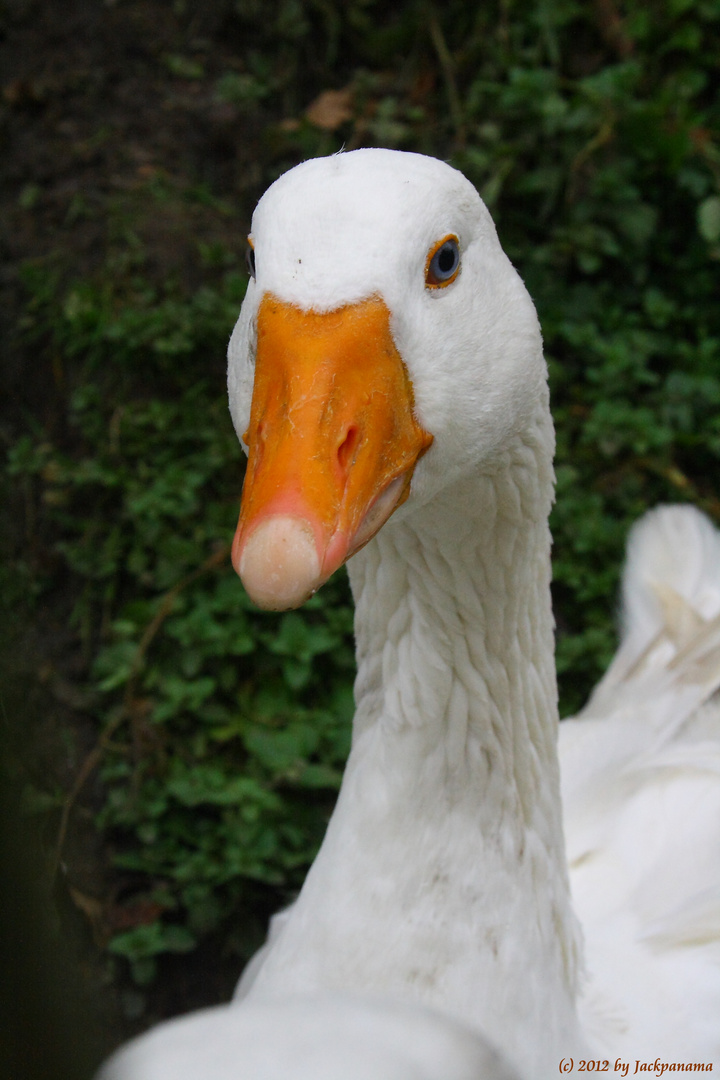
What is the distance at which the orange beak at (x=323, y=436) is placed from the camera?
941 millimetres

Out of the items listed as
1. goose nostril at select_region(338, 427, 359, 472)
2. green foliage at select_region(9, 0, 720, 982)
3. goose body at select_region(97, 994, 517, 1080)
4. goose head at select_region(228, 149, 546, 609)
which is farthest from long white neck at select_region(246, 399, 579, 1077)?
green foliage at select_region(9, 0, 720, 982)

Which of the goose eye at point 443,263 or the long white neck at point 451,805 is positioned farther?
the long white neck at point 451,805

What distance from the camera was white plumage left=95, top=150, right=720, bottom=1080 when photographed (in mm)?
1066

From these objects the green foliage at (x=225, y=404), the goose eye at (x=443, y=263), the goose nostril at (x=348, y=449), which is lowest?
the green foliage at (x=225, y=404)

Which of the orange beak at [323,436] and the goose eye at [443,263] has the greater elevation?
the goose eye at [443,263]

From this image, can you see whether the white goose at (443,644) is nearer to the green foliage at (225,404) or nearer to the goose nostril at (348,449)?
the goose nostril at (348,449)

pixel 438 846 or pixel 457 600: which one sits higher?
pixel 457 600

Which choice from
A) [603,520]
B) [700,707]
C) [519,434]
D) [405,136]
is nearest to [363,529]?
[519,434]

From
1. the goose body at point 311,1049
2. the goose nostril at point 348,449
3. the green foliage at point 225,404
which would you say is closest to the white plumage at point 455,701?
the goose nostril at point 348,449

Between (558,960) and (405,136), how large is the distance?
290 cm

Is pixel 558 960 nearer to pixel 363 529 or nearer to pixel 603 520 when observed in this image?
pixel 363 529

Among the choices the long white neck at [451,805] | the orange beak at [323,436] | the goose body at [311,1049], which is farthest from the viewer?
the long white neck at [451,805]

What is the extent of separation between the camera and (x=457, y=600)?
56.8 inches

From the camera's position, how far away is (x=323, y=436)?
1.00 metres
